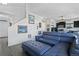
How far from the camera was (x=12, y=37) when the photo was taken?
2.13 metres

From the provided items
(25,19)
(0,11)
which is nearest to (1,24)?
(0,11)

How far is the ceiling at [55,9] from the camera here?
211 cm

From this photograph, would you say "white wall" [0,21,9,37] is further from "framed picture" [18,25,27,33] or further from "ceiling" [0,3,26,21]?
"framed picture" [18,25,27,33]

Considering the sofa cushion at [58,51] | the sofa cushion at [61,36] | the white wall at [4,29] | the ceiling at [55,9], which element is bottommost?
the sofa cushion at [58,51]

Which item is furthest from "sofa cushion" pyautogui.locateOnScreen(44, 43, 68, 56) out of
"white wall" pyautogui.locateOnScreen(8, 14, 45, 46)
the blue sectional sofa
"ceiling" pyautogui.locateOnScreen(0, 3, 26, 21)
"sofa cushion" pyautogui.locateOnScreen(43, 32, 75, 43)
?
"ceiling" pyautogui.locateOnScreen(0, 3, 26, 21)

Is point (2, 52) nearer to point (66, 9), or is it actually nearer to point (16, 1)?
point (16, 1)

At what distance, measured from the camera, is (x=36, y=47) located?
2137mm

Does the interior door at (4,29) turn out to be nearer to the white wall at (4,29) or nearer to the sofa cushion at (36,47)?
the white wall at (4,29)

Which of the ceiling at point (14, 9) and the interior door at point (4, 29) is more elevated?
the ceiling at point (14, 9)

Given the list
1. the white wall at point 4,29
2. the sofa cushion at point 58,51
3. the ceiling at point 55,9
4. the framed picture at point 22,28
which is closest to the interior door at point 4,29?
the white wall at point 4,29

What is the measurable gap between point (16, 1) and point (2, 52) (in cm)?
109

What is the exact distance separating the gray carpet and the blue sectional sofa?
4.0 inches

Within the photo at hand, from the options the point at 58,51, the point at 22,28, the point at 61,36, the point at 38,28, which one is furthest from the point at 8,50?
the point at 61,36

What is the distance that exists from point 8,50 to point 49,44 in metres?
0.83
